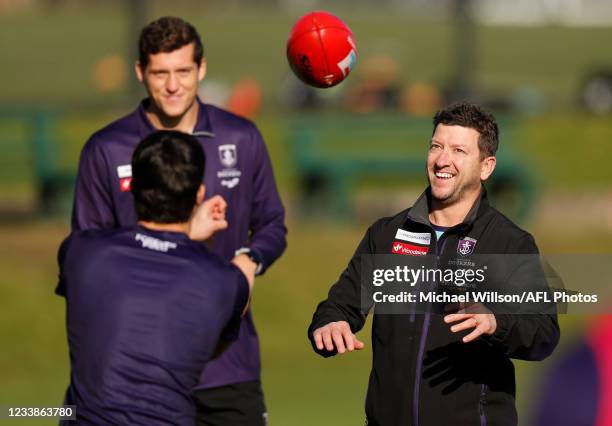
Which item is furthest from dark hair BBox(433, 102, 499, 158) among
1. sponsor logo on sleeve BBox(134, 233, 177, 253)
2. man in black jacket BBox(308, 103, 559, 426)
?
sponsor logo on sleeve BBox(134, 233, 177, 253)

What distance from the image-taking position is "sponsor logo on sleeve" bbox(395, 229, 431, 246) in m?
4.59

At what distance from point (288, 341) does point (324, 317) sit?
7987 mm

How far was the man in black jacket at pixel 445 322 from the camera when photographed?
14.4 ft

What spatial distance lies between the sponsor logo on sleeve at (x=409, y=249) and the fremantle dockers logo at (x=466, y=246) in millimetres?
139

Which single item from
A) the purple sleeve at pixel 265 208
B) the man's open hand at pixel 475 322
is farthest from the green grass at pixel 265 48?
the man's open hand at pixel 475 322

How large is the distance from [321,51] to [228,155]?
652 mm

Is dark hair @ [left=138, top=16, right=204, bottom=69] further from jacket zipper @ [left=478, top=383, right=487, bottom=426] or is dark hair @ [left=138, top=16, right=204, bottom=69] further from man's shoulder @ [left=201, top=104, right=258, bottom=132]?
jacket zipper @ [left=478, top=383, right=487, bottom=426]

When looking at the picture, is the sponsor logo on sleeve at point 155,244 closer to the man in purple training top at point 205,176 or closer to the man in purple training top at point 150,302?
the man in purple training top at point 150,302

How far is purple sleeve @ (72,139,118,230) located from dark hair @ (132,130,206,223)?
4.82ft

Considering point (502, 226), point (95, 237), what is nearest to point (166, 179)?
point (95, 237)

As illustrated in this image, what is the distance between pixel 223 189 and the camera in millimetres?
5758

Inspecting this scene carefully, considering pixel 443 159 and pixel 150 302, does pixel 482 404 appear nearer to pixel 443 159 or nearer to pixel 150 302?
pixel 443 159

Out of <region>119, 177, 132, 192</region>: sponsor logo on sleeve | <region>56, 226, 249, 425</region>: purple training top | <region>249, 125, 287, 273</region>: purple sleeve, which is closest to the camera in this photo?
<region>56, 226, 249, 425</region>: purple training top

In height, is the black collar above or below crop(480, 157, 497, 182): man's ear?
below
